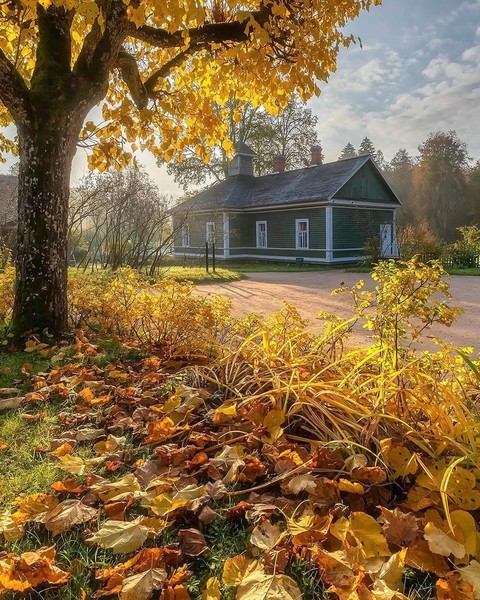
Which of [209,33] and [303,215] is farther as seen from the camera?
[303,215]

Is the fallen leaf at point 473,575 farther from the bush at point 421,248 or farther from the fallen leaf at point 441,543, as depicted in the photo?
the bush at point 421,248

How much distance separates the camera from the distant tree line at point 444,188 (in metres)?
38.1

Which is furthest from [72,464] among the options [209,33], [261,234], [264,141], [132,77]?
[264,141]

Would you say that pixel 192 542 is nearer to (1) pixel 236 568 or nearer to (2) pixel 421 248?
(1) pixel 236 568

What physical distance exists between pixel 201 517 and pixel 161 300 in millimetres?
2596

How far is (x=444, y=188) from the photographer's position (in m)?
39.3

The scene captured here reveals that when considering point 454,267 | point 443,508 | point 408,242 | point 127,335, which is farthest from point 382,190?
point 443,508

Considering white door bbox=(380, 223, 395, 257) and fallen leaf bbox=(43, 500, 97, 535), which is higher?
white door bbox=(380, 223, 395, 257)

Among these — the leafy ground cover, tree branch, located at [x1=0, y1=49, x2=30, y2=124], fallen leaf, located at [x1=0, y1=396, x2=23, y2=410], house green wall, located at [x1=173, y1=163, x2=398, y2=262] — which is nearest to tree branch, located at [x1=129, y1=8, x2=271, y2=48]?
tree branch, located at [x1=0, y1=49, x2=30, y2=124]

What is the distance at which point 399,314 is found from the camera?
237 cm

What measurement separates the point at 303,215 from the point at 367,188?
357 centimetres

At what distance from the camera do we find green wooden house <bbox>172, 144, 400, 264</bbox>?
21.4 m

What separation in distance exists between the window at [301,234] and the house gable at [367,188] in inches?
90.6

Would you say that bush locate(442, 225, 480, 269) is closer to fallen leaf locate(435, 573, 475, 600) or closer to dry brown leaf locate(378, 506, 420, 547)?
dry brown leaf locate(378, 506, 420, 547)
